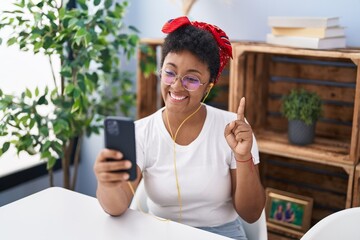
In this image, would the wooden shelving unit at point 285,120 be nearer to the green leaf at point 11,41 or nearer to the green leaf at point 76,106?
the green leaf at point 76,106

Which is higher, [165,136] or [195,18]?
[195,18]

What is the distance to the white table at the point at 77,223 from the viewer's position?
1.13 meters

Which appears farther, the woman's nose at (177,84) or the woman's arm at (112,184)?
the woman's nose at (177,84)

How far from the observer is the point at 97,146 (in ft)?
8.88

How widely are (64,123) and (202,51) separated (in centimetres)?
83

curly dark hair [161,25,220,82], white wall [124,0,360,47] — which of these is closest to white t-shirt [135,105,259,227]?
curly dark hair [161,25,220,82]

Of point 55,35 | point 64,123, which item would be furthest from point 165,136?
point 55,35

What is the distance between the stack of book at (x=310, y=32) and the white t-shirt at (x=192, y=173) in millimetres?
583

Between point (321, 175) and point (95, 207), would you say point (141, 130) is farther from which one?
point (321, 175)

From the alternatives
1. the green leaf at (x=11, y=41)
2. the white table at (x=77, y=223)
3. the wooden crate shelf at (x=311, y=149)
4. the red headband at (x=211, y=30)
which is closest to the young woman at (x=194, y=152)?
the red headband at (x=211, y=30)

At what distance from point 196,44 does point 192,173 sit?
1.35 ft

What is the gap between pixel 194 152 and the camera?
143cm

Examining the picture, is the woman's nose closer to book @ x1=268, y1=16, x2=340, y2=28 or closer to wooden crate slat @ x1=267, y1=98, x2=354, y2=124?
book @ x1=268, y1=16, x2=340, y2=28

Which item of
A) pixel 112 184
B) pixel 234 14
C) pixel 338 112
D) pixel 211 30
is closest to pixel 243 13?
pixel 234 14
